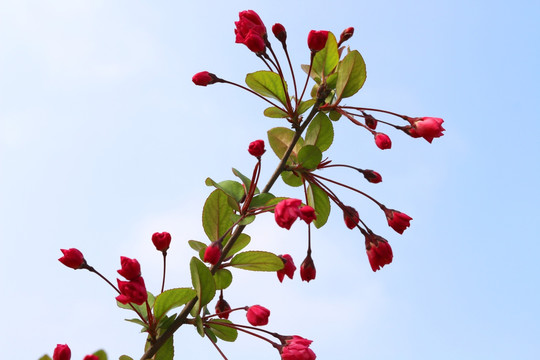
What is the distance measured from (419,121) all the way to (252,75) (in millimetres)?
653

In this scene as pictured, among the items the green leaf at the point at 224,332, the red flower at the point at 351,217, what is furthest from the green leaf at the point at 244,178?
the green leaf at the point at 224,332

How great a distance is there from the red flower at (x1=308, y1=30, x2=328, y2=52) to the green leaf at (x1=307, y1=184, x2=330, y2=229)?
54 centimetres

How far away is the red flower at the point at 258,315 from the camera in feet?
6.18

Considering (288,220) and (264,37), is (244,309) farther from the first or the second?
(264,37)

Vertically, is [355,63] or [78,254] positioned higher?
[355,63]

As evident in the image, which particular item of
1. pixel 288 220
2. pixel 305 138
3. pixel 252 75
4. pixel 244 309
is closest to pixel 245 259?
pixel 244 309

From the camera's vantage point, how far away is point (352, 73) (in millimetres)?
2080

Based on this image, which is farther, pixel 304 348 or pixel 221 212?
pixel 221 212

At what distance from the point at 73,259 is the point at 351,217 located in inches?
40.4

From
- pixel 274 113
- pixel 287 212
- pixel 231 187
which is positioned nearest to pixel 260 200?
pixel 231 187

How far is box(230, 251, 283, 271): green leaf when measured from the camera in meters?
2.00

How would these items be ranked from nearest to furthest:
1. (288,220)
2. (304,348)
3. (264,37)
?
(288,220) → (304,348) → (264,37)

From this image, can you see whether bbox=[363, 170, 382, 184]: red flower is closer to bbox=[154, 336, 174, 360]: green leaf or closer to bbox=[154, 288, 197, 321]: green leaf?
bbox=[154, 288, 197, 321]: green leaf

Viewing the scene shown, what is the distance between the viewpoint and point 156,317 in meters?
1.91
